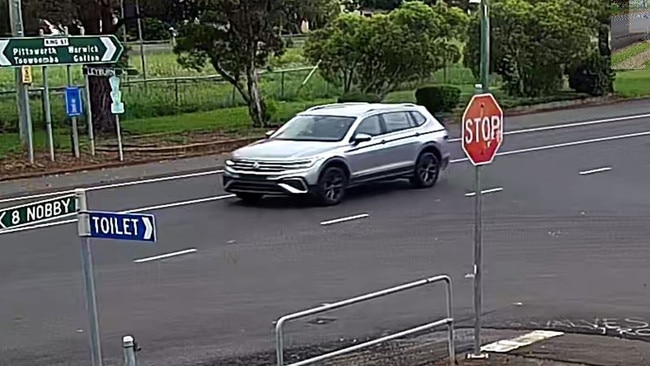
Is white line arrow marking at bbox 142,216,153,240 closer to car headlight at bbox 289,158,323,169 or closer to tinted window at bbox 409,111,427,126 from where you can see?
car headlight at bbox 289,158,323,169

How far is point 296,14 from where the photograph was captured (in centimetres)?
3033

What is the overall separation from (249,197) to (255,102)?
11.9 metres

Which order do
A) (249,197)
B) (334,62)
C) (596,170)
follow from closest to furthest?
(249,197), (596,170), (334,62)

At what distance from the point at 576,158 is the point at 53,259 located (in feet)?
42.5

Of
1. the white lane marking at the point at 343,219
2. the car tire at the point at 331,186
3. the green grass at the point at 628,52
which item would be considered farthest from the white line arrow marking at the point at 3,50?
the green grass at the point at 628,52

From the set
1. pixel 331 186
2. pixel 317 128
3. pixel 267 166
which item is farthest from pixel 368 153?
pixel 267 166

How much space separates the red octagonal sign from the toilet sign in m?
2.95

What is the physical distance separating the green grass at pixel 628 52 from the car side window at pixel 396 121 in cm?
3415

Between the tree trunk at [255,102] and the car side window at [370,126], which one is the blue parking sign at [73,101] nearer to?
the tree trunk at [255,102]

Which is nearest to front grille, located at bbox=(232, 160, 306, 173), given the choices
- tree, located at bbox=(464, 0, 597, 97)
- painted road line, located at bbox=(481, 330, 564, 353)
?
painted road line, located at bbox=(481, 330, 564, 353)

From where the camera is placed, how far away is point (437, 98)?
113ft

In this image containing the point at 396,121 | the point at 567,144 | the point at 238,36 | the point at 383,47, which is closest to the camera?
the point at 396,121

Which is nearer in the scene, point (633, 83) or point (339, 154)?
point (339, 154)

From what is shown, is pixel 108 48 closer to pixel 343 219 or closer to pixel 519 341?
pixel 343 219
